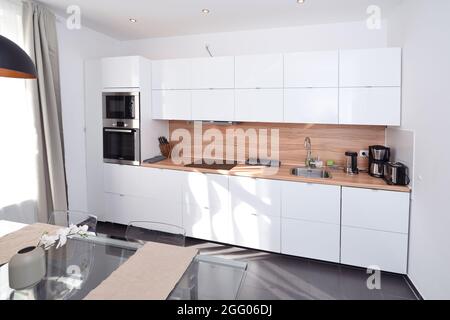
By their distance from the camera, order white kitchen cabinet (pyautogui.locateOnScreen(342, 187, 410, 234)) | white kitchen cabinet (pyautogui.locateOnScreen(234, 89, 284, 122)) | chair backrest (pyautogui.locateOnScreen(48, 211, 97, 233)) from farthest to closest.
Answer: white kitchen cabinet (pyautogui.locateOnScreen(234, 89, 284, 122)), white kitchen cabinet (pyautogui.locateOnScreen(342, 187, 410, 234)), chair backrest (pyautogui.locateOnScreen(48, 211, 97, 233))

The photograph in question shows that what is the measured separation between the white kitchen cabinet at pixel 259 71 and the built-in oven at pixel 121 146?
1.41 m

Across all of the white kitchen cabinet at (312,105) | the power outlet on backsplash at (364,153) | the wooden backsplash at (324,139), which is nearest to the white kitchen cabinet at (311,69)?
the white kitchen cabinet at (312,105)

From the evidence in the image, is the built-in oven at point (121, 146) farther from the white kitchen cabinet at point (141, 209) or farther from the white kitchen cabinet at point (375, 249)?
the white kitchen cabinet at point (375, 249)

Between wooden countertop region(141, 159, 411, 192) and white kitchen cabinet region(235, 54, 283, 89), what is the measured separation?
935 mm

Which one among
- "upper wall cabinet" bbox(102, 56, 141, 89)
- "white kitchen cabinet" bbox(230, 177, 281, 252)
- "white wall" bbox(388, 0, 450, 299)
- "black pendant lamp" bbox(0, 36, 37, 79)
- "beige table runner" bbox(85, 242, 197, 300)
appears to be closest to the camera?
"black pendant lamp" bbox(0, 36, 37, 79)

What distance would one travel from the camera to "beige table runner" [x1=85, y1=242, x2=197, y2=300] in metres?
1.06

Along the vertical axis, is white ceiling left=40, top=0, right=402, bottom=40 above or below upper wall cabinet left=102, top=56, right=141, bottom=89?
above

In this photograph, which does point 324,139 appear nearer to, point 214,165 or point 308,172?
point 308,172

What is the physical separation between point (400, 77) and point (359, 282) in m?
1.94

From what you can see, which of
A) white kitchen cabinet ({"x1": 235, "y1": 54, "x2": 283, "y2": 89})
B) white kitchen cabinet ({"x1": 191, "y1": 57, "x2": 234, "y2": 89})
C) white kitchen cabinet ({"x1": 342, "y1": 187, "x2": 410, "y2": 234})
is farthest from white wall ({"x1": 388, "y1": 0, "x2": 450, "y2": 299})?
white kitchen cabinet ({"x1": 191, "y1": 57, "x2": 234, "y2": 89})

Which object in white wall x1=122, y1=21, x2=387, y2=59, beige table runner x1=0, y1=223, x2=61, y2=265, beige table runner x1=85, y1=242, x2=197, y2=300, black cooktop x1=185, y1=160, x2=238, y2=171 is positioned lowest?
beige table runner x1=85, y1=242, x2=197, y2=300

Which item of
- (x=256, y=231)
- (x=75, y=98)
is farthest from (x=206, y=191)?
(x=75, y=98)

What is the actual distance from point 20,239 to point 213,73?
233 cm

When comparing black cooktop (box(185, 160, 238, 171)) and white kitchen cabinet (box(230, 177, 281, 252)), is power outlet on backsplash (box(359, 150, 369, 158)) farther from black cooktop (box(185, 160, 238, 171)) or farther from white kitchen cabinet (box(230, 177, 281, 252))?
black cooktop (box(185, 160, 238, 171))
